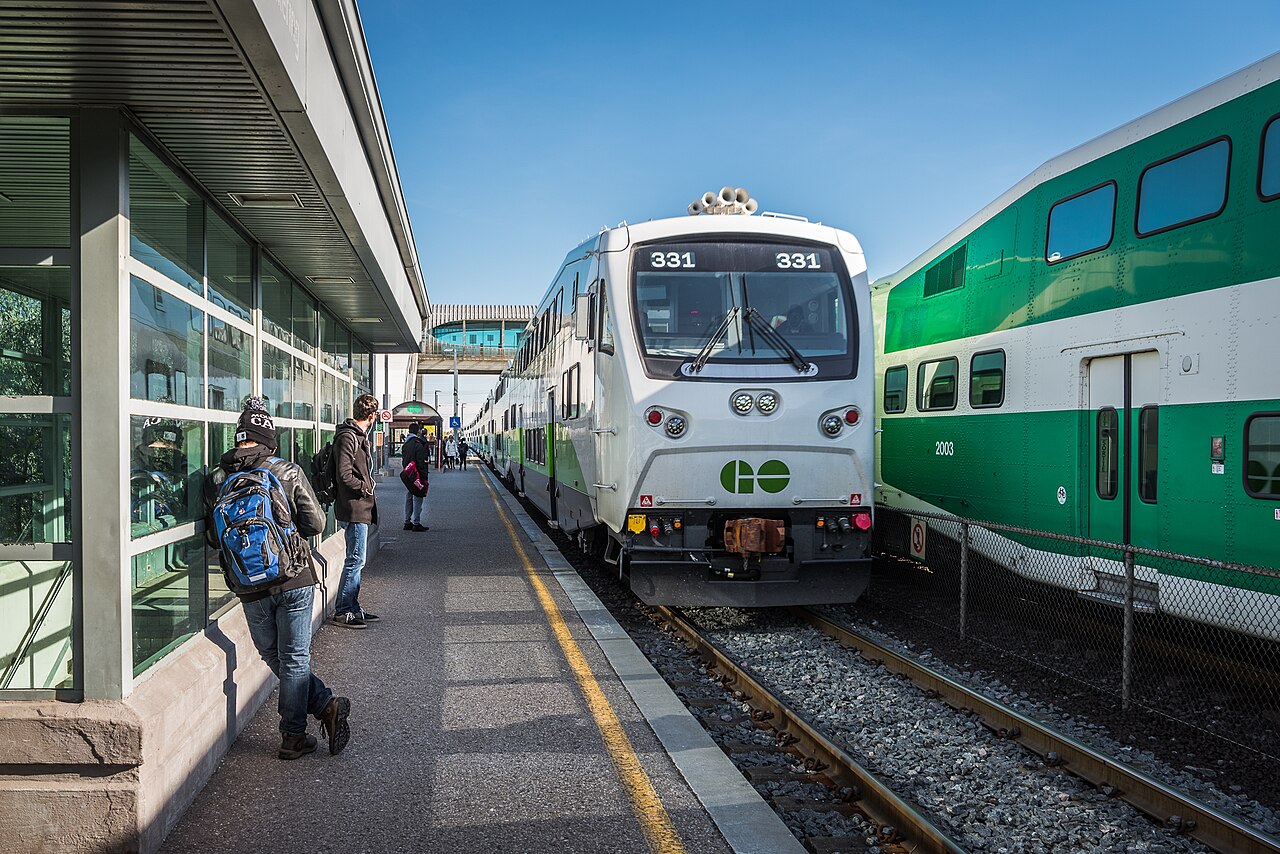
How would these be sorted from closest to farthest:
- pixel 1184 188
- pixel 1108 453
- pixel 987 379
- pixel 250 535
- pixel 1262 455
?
pixel 250 535, pixel 1262 455, pixel 1184 188, pixel 1108 453, pixel 987 379

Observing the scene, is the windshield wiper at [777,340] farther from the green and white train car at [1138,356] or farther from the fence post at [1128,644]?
the fence post at [1128,644]

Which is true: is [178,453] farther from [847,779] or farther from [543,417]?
[543,417]

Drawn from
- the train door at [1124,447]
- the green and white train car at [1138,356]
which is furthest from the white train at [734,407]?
the train door at [1124,447]

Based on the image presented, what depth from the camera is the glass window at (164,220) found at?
4.18m

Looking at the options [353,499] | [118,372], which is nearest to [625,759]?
[118,372]

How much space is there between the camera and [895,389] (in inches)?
472

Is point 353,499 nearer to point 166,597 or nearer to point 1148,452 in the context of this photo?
point 166,597

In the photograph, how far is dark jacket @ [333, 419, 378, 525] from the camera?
7.63m

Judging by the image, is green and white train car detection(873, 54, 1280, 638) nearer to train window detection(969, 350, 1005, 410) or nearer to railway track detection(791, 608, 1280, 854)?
train window detection(969, 350, 1005, 410)

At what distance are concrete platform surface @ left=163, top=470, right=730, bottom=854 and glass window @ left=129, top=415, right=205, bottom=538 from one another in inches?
49.6

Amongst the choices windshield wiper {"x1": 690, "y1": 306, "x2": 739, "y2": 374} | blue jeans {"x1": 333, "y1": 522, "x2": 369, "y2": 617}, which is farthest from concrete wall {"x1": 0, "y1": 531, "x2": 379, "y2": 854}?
windshield wiper {"x1": 690, "y1": 306, "x2": 739, "y2": 374}

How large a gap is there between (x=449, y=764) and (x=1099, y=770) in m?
3.22

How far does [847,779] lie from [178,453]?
366 centimetres

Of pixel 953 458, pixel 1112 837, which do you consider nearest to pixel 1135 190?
pixel 953 458
